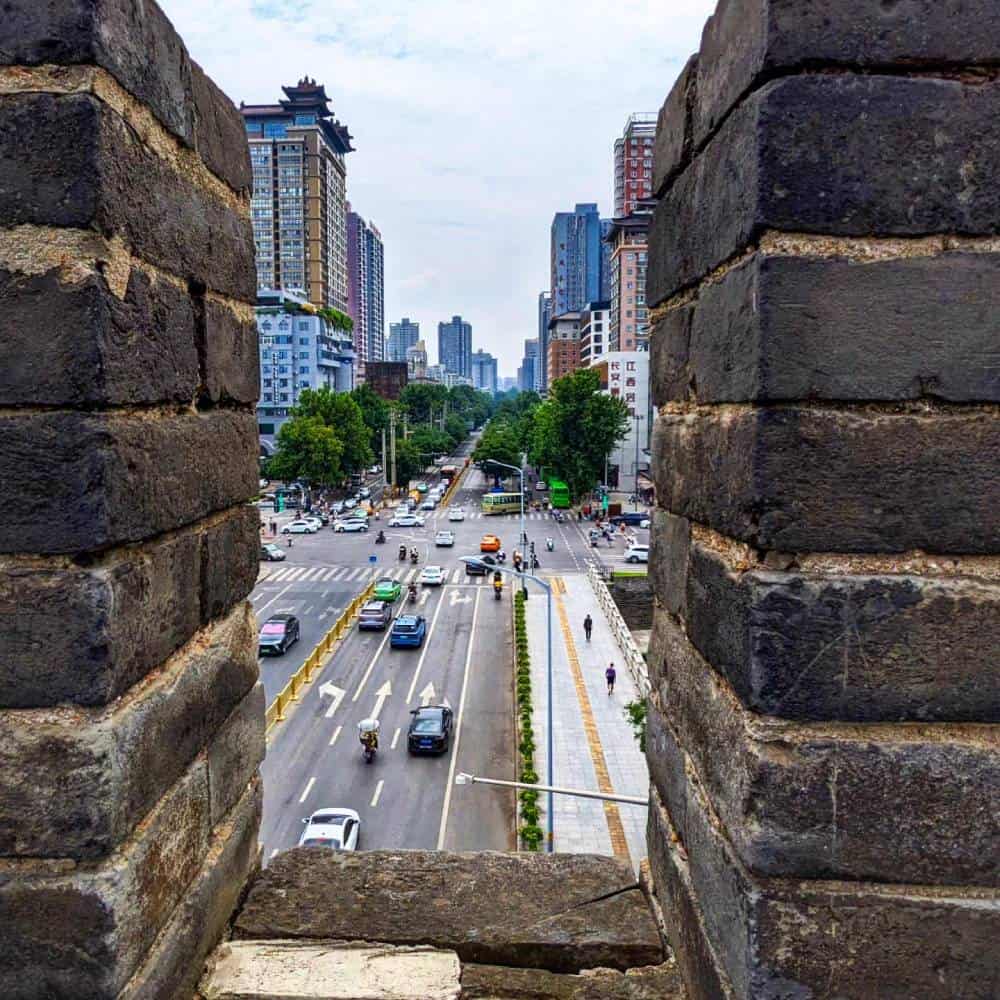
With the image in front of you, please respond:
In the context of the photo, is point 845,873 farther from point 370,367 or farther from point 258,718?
point 370,367

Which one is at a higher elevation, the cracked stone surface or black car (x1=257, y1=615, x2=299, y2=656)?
the cracked stone surface

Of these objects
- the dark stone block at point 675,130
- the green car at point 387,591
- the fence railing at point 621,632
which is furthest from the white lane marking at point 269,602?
the dark stone block at point 675,130

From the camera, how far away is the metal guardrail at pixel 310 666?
822 inches

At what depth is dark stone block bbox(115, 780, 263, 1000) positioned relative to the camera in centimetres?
213

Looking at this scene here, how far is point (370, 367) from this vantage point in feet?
388

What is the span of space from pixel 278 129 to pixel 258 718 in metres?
109

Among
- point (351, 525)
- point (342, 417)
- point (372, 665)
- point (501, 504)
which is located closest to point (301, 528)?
point (351, 525)

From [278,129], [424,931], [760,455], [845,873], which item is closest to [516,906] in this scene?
[424,931]

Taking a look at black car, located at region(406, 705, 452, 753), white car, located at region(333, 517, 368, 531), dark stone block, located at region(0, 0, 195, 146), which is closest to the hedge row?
black car, located at region(406, 705, 452, 753)

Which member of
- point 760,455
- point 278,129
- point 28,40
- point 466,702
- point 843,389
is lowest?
point 466,702

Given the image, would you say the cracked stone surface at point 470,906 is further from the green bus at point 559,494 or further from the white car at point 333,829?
the green bus at point 559,494

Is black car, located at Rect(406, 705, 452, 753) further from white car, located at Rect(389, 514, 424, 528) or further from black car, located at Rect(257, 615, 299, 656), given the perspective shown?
white car, located at Rect(389, 514, 424, 528)

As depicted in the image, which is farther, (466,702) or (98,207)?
(466,702)

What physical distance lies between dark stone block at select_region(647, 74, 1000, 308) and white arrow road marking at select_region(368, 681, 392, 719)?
66.4 ft
